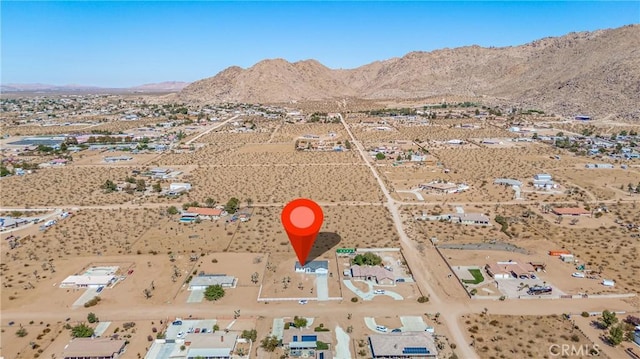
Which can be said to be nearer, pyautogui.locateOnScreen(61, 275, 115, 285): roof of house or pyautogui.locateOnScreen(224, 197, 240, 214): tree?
pyautogui.locateOnScreen(61, 275, 115, 285): roof of house

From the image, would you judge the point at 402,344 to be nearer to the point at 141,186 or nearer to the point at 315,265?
the point at 315,265

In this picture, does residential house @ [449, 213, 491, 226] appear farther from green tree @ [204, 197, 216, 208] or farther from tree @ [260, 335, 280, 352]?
green tree @ [204, 197, 216, 208]

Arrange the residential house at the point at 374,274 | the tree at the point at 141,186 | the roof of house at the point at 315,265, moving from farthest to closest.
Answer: the tree at the point at 141,186 < the roof of house at the point at 315,265 < the residential house at the point at 374,274

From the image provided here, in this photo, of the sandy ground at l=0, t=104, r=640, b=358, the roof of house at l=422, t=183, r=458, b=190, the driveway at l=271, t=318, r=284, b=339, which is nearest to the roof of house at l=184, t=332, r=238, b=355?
the sandy ground at l=0, t=104, r=640, b=358

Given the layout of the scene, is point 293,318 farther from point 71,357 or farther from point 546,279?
point 546,279

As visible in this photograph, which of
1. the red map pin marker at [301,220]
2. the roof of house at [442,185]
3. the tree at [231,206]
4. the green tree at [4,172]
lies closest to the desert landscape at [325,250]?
the tree at [231,206]

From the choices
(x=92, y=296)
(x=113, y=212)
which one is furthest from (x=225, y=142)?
(x=92, y=296)

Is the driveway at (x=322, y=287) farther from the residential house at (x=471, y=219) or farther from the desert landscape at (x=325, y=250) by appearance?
the residential house at (x=471, y=219)
